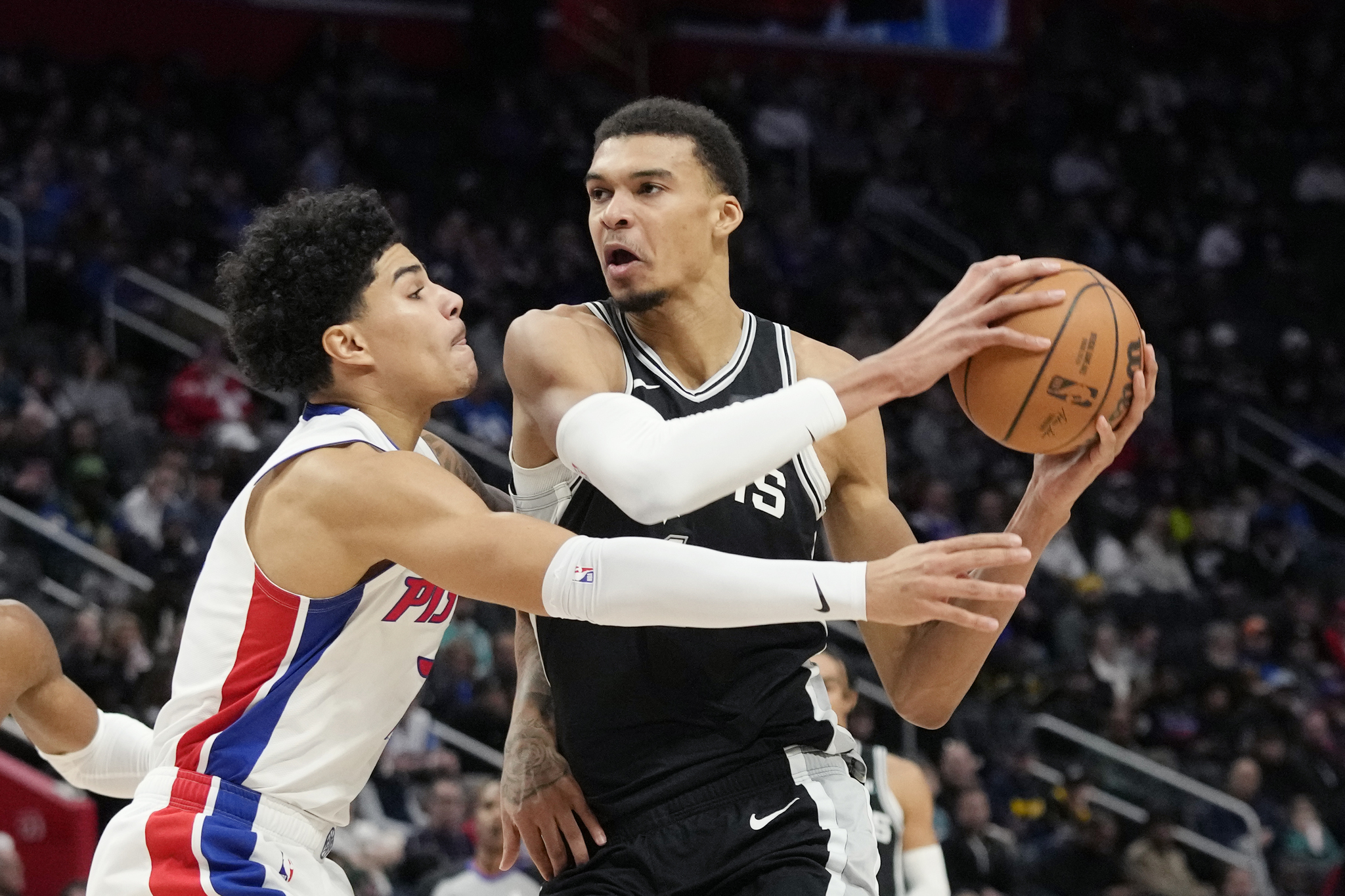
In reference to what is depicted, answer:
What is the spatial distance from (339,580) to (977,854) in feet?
20.8

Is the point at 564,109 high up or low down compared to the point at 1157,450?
up

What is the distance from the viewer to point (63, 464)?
9.45 m

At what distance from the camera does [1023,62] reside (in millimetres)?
19016

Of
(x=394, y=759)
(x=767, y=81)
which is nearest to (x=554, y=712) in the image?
(x=394, y=759)

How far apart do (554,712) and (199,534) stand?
5.92 meters

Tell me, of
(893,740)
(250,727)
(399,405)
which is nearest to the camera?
(250,727)

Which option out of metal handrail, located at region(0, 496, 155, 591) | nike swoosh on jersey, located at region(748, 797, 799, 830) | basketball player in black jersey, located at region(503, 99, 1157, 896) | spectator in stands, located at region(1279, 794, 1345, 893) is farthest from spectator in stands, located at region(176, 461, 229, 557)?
spectator in stands, located at region(1279, 794, 1345, 893)

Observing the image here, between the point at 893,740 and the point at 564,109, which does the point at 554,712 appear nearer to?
the point at 893,740

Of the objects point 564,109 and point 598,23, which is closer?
point 564,109

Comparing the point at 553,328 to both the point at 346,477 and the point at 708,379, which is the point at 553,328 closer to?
the point at 708,379

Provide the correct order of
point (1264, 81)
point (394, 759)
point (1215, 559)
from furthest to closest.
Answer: point (1264, 81) → point (1215, 559) → point (394, 759)

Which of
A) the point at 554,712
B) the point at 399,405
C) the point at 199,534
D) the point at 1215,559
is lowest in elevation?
the point at 1215,559

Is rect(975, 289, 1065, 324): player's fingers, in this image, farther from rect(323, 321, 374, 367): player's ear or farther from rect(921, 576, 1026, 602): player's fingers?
rect(323, 321, 374, 367): player's ear

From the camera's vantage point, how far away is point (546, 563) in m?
3.02
